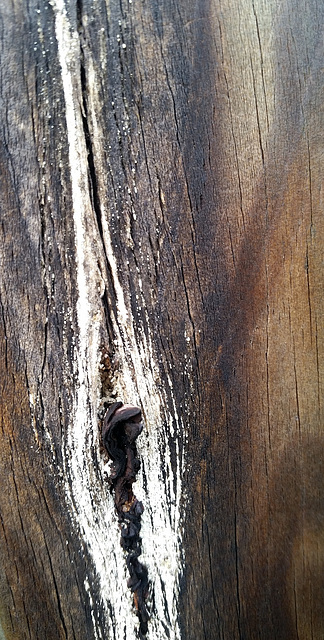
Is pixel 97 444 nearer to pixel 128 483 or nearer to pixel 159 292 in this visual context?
pixel 128 483

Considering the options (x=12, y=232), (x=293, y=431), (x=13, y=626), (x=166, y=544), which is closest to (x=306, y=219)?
(x=293, y=431)

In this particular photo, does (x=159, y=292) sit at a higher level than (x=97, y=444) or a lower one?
higher

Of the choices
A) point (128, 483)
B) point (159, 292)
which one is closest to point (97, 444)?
point (128, 483)
